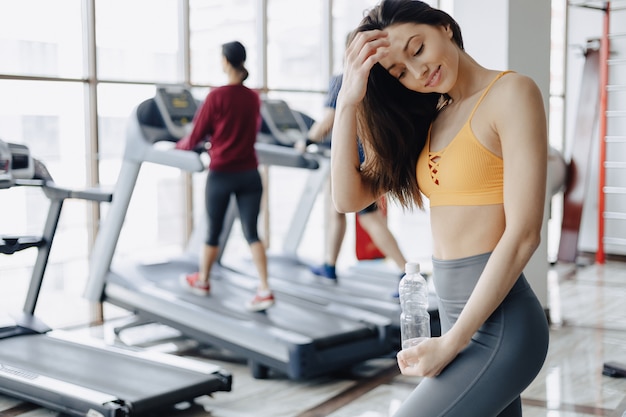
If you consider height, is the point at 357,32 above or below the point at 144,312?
above

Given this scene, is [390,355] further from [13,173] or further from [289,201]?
[289,201]

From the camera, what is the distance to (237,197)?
4543mm

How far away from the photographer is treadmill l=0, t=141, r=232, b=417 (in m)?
3.25

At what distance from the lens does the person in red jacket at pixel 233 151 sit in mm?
4355

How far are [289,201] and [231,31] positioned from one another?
1807mm

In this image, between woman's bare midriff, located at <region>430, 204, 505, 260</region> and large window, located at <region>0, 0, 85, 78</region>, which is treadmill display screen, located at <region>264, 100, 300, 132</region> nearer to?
large window, located at <region>0, 0, 85, 78</region>

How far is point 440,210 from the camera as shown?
5.44ft

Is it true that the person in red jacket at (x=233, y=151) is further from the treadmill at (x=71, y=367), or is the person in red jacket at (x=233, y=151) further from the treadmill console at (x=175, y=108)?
the treadmill at (x=71, y=367)

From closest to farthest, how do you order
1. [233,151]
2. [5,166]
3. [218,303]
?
[5,166] < [233,151] < [218,303]

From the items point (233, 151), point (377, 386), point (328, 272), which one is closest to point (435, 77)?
point (377, 386)

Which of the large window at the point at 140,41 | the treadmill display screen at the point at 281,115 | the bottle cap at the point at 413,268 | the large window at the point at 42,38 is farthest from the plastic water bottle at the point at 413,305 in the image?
the large window at the point at 140,41

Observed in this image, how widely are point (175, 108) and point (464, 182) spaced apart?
3397 mm

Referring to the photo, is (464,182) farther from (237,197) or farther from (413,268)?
(237,197)

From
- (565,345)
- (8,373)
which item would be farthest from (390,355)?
(8,373)
